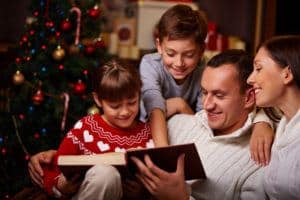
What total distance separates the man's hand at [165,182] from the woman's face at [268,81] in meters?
0.35

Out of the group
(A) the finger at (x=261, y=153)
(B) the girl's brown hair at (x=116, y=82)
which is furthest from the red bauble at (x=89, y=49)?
(A) the finger at (x=261, y=153)

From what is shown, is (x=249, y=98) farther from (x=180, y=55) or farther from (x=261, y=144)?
(x=180, y=55)

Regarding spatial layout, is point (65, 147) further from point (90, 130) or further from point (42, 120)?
point (42, 120)

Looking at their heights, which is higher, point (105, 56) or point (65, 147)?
point (105, 56)

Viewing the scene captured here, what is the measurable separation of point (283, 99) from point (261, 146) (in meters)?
0.19

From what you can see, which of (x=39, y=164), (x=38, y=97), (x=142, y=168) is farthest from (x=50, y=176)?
(x=38, y=97)

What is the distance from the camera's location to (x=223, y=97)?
1865 mm

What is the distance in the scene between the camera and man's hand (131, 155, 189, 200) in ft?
5.44

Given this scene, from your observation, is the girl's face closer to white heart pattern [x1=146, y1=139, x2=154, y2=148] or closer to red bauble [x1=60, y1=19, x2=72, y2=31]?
white heart pattern [x1=146, y1=139, x2=154, y2=148]

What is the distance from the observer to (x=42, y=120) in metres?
2.85

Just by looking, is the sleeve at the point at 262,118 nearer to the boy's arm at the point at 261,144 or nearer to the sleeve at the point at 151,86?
the boy's arm at the point at 261,144

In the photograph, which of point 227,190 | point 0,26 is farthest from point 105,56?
point 0,26

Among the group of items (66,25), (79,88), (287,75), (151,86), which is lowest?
(79,88)

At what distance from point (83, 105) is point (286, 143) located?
4.91ft
